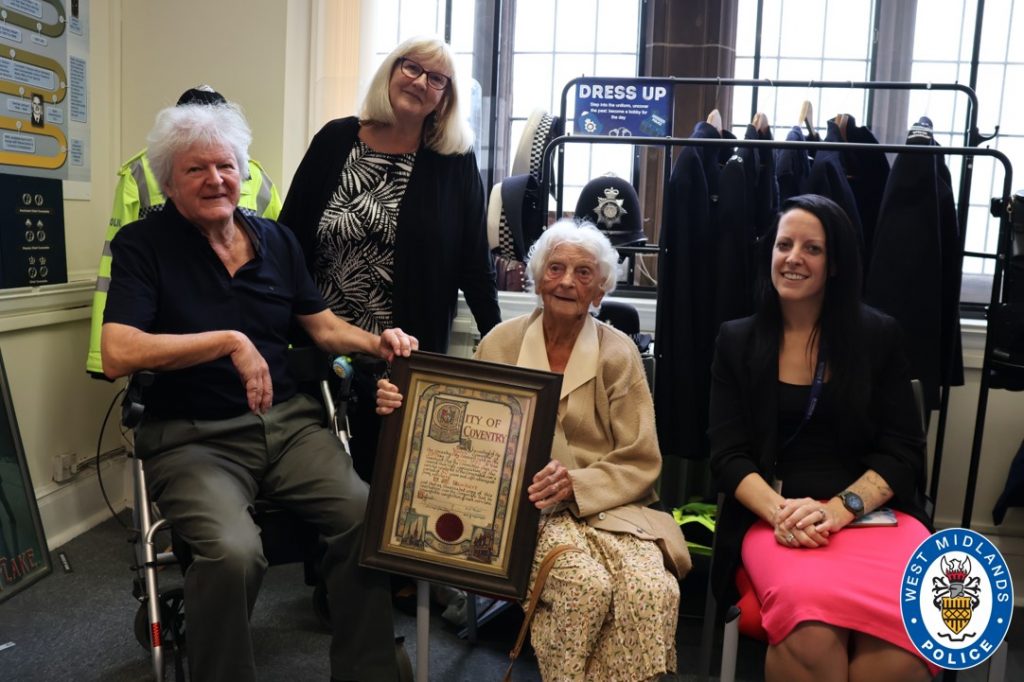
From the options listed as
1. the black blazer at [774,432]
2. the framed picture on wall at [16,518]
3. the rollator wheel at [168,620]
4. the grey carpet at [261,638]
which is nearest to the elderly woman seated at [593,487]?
the black blazer at [774,432]

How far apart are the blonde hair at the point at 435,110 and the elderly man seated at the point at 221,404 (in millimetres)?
412

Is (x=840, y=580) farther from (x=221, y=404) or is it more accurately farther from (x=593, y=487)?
(x=221, y=404)

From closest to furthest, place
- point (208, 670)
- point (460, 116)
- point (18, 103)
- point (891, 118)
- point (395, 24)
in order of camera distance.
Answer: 1. point (208, 670)
2. point (460, 116)
3. point (18, 103)
4. point (891, 118)
5. point (395, 24)

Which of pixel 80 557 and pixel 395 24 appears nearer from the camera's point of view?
pixel 80 557

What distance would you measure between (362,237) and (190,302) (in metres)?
0.59

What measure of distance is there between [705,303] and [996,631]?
1.67 metres

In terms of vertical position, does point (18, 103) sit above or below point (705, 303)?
above

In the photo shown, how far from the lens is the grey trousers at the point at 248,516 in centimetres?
200

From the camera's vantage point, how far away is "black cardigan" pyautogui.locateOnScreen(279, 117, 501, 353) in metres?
2.63

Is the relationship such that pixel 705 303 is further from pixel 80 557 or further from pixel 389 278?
pixel 80 557

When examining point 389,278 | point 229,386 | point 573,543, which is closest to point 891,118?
point 389,278

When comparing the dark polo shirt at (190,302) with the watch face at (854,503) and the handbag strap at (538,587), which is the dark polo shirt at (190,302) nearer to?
the handbag strap at (538,587)

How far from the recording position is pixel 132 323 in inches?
82.7

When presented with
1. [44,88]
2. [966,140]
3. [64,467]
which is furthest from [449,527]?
[44,88]
